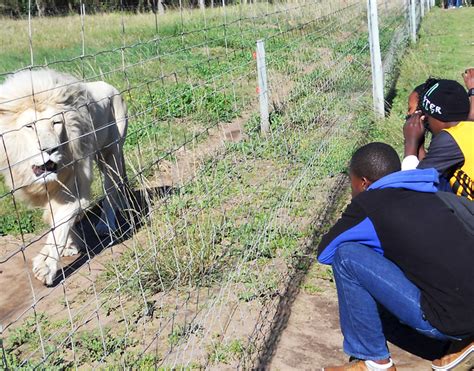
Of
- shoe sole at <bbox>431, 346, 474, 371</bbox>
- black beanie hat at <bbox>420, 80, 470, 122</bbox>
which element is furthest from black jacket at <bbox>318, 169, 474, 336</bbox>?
Result: black beanie hat at <bbox>420, 80, 470, 122</bbox>

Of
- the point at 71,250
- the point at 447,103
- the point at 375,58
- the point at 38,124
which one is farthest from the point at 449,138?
the point at 375,58

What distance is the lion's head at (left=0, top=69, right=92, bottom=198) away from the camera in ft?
14.4

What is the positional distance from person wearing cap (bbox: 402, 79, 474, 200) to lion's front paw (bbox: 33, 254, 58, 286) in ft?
8.29

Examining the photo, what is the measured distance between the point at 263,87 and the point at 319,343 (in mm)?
4361

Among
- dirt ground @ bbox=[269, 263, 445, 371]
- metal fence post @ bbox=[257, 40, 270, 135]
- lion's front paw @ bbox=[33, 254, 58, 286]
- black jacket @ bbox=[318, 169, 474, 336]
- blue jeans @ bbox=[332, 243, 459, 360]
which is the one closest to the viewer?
black jacket @ bbox=[318, 169, 474, 336]

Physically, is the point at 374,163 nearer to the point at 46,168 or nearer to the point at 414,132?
the point at 414,132

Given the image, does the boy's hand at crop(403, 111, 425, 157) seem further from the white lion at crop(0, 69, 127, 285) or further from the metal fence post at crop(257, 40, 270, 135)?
the metal fence post at crop(257, 40, 270, 135)

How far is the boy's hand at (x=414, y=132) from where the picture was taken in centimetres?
431

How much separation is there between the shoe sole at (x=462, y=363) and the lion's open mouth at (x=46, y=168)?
2.68 m

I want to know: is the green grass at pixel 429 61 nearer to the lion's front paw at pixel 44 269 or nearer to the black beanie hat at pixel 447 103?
the black beanie hat at pixel 447 103

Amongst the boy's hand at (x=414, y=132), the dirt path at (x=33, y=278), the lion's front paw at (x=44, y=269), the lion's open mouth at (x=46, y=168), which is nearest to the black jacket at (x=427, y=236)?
the boy's hand at (x=414, y=132)

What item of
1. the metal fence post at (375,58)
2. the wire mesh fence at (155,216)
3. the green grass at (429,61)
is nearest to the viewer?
the wire mesh fence at (155,216)

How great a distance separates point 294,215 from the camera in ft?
18.2

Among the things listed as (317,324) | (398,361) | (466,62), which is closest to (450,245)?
(398,361)
